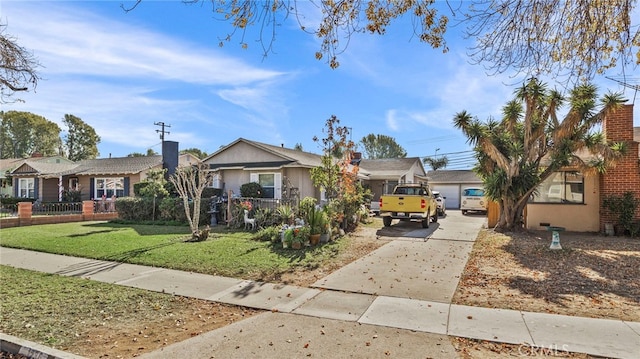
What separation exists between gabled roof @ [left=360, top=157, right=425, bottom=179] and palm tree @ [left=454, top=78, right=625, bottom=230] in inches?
519

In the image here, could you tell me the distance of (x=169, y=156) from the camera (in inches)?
909

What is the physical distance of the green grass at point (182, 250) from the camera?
8.53 meters

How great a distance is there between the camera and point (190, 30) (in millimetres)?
6414

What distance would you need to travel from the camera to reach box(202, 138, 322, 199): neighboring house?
19734 millimetres

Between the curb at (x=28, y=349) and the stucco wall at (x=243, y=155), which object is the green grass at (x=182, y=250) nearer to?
the curb at (x=28, y=349)

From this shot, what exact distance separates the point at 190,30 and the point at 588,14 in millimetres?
6126

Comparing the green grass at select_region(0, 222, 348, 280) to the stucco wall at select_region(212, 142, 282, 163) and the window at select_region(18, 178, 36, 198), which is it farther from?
the window at select_region(18, 178, 36, 198)

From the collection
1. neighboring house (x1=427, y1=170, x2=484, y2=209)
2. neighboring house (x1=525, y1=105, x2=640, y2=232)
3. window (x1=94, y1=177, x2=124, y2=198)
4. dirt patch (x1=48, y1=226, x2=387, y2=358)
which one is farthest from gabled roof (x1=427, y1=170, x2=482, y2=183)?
dirt patch (x1=48, y1=226, x2=387, y2=358)

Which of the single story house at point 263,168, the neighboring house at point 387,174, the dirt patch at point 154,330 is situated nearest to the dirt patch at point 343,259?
the dirt patch at point 154,330

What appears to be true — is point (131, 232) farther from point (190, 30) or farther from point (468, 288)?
point (468, 288)

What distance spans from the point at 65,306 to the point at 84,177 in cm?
2701

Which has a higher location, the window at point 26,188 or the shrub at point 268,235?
the window at point 26,188

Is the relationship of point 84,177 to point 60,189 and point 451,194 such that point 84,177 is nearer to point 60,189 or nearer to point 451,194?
point 60,189

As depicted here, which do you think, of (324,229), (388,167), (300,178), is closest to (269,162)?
(300,178)
